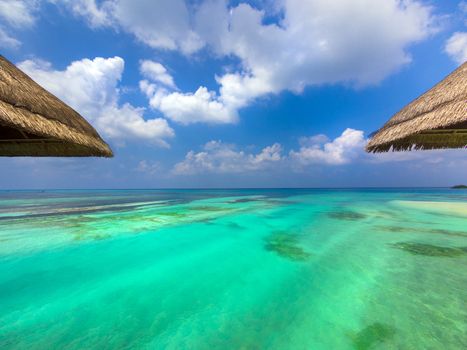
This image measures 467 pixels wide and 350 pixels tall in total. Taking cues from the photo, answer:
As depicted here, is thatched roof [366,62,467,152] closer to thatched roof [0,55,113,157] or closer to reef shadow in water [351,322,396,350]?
reef shadow in water [351,322,396,350]

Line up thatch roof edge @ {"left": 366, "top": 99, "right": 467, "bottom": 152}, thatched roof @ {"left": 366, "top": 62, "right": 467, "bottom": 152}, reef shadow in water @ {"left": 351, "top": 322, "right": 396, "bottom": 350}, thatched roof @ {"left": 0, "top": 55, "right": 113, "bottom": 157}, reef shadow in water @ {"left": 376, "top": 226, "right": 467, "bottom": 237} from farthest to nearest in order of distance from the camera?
reef shadow in water @ {"left": 376, "top": 226, "right": 467, "bottom": 237}
thatched roof @ {"left": 366, "top": 62, "right": 467, "bottom": 152}
thatch roof edge @ {"left": 366, "top": 99, "right": 467, "bottom": 152}
thatched roof @ {"left": 0, "top": 55, "right": 113, "bottom": 157}
reef shadow in water @ {"left": 351, "top": 322, "right": 396, "bottom": 350}

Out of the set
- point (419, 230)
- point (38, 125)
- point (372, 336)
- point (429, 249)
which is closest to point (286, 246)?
point (429, 249)

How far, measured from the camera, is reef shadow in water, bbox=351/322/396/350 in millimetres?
2004

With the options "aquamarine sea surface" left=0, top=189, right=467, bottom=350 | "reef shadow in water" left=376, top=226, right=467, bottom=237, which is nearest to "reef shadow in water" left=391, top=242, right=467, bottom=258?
"aquamarine sea surface" left=0, top=189, right=467, bottom=350

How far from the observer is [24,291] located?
10.2 feet

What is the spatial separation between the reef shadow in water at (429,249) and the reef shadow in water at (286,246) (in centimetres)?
214

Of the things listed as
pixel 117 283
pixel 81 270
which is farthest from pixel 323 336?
pixel 81 270

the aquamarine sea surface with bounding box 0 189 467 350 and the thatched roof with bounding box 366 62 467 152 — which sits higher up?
the thatched roof with bounding box 366 62 467 152

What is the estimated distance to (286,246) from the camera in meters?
5.29

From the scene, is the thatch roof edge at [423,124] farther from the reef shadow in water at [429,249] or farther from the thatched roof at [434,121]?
the reef shadow in water at [429,249]

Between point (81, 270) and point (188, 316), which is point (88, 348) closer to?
point (188, 316)

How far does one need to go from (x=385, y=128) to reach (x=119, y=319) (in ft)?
17.5

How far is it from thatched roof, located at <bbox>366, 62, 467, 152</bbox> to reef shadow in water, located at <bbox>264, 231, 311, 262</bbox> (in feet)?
8.54

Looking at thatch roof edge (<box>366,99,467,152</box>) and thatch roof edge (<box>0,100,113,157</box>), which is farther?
thatch roof edge (<box>366,99,467,152</box>)
